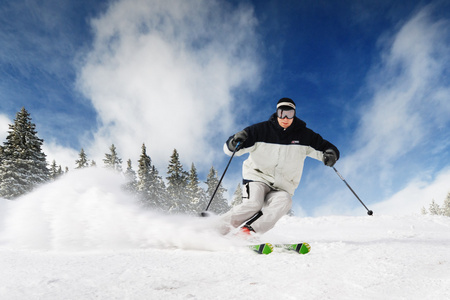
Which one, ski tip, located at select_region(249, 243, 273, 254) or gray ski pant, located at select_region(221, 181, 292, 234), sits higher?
gray ski pant, located at select_region(221, 181, 292, 234)

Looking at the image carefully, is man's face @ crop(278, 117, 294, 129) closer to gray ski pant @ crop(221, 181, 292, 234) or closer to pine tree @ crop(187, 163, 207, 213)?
gray ski pant @ crop(221, 181, 292, 234)

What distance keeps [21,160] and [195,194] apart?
18.1m

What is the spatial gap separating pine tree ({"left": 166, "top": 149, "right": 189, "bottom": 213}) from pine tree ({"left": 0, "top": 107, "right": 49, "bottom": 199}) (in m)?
13.0

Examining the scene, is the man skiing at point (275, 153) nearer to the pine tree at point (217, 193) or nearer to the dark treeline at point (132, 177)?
the dark treeline at point (132, 177)

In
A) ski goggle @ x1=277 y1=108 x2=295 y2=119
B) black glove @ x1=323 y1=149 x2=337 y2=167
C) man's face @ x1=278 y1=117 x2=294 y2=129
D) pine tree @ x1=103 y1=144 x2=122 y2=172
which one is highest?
pine tree @ x1=103 y1=144 x2=122 y2=172

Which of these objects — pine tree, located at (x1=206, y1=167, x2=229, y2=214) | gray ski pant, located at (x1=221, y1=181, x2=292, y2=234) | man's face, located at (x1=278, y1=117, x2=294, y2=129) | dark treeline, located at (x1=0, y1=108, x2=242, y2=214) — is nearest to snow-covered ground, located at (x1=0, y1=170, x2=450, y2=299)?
gray ski pant, located at (x1=221, y1=181, x2=292, y2=234)

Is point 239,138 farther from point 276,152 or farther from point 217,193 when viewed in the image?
point 217,193

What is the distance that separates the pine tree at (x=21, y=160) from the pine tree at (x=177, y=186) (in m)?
13.0

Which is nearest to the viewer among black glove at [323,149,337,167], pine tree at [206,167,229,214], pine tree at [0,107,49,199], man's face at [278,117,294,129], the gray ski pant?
the gray ski pant

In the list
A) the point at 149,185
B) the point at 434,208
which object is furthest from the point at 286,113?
the point at 434,208

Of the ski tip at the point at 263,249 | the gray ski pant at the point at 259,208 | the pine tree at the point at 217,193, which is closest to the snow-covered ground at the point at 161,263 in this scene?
the ski tip at the point at 263,249

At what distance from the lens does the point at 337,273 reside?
6.51 ft

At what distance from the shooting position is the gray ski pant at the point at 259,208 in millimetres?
4004

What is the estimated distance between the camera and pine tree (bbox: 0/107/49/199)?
23.5 m
